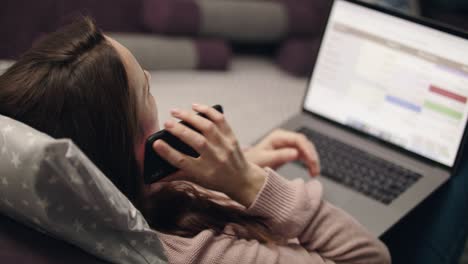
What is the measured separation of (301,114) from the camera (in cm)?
127

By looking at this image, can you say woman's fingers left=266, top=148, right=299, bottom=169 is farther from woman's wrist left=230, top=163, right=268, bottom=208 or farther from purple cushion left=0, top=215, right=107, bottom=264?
purple cushion left=0, top=215, right=107, bottom=264

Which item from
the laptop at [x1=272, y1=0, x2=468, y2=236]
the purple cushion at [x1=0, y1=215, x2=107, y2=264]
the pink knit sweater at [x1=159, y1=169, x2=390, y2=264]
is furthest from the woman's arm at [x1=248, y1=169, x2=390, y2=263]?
the purple cushion at [x1=0, y1=215, x2=107, y2=264]

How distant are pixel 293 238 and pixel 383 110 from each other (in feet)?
1.48

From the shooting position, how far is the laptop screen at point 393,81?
105cm

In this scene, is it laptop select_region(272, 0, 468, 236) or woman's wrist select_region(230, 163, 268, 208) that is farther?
laptop select_region(272, 0, 468, 236)

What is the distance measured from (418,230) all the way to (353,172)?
21cm

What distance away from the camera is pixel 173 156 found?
2.32 ft

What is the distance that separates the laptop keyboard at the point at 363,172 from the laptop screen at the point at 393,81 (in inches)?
2.4

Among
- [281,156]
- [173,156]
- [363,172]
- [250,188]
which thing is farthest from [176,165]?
[363,172]

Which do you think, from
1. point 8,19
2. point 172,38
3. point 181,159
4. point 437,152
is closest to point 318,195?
point 181,159

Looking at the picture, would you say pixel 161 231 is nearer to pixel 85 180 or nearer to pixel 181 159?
pixel 181 159

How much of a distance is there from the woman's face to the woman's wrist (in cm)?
14

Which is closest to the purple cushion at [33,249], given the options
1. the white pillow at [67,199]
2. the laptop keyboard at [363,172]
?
the white pillow at [67,199]

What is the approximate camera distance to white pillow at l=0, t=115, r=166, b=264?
54 centimetres
